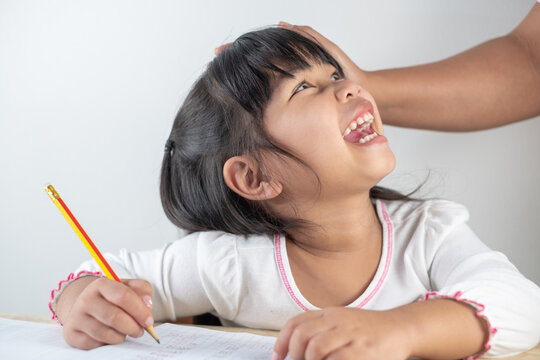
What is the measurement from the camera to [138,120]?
1.30 meters

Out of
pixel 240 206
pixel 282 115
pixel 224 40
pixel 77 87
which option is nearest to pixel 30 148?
pixel 77 87

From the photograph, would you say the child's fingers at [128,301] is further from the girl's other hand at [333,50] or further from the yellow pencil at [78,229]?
the girl's other hand at [333,50]

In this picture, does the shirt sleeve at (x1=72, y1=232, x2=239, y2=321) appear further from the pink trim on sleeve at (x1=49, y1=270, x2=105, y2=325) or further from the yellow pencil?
the yellow pencil

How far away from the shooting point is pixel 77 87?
135 centimetres

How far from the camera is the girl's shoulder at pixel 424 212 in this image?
31.8 inches

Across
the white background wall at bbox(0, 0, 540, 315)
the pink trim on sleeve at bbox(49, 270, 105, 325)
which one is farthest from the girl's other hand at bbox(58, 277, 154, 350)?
the white background wall at bbox(0, 0, 540, 315)

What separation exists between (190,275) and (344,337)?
0.38m

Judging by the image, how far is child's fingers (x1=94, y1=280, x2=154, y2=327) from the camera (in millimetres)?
631

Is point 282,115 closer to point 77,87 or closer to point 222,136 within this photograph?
point 222,136

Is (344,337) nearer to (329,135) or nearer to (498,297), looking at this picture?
(498,297)

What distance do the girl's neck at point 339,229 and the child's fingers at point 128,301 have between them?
0.28m

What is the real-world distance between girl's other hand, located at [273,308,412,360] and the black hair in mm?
299

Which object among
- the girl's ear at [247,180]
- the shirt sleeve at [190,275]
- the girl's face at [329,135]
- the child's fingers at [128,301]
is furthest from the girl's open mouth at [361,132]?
the child's fingers at [128,301]

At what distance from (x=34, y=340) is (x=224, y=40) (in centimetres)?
73
